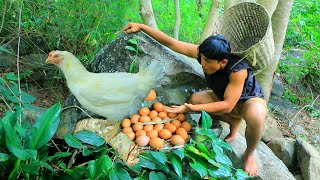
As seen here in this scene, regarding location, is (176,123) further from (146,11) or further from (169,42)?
(146,11)

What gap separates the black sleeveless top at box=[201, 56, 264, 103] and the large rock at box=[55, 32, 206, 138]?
1.08 feet

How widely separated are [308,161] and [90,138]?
8.34ft

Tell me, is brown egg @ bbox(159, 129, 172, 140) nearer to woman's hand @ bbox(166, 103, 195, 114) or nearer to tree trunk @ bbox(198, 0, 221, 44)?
woman's hand @ bbox(166, 103, 195, 114)

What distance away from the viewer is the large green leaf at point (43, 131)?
2270mm

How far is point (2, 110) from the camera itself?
11.4 feet

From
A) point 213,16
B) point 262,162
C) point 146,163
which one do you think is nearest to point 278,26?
A: point 213,16

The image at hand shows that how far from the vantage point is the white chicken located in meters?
2.53

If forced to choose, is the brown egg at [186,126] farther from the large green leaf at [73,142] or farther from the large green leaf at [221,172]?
the large green leaf at [73,142]

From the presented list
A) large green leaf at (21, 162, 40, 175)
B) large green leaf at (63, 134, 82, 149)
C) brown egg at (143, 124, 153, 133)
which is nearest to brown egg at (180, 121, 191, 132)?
brown egg at (143, 124, 153, 133)

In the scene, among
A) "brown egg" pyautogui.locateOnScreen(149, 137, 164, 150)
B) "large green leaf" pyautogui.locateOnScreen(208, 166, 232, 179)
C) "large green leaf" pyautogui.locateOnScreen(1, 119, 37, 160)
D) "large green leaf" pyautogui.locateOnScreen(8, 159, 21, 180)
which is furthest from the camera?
"brown egg" pyautogui.locateOnScreen(149, 137, 164, 150)

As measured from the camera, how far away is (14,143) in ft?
7.18

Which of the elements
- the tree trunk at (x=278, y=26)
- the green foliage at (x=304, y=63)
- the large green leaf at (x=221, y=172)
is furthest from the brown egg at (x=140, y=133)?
the green foliage at (x=304, y=63)

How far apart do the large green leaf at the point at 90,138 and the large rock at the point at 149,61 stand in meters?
0.57

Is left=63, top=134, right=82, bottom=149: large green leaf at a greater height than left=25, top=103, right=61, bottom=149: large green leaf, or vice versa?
left=25, top=103, right=61, bottom=149: large green leaf
